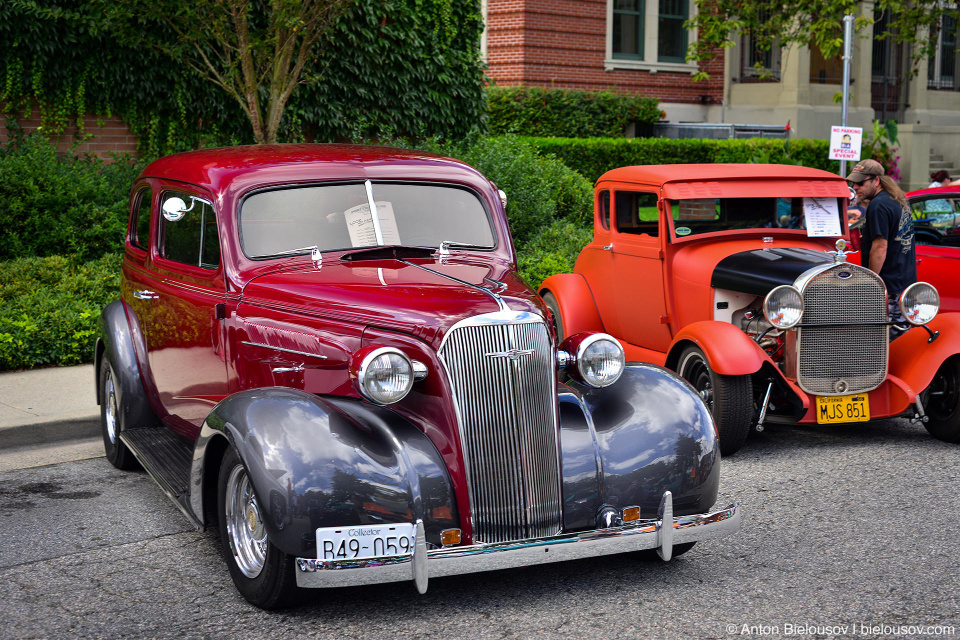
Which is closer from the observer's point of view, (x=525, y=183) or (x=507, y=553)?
(x=507, y=553)

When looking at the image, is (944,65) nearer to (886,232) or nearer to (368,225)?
(886,232)

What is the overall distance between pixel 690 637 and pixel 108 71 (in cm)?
1038

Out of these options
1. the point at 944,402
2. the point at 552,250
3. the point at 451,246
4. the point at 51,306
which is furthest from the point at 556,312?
the point at 51,306

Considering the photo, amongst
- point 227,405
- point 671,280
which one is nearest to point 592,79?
point 671,280

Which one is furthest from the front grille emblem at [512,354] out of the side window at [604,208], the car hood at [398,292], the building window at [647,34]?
the building window at [647,34]

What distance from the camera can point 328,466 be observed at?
12.6ft

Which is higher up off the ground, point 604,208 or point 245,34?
point 245,34

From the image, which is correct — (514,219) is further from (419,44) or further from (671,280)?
(671,280)

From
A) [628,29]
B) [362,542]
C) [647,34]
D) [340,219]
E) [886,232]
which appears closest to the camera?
[362,542]

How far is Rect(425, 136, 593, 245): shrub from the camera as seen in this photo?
521 inches

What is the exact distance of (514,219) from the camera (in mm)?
13164

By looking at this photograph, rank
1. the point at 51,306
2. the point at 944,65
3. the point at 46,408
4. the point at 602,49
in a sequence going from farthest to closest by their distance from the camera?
the point at 944,65, the point at 602,49, the point at 51,306, the point at 46,408

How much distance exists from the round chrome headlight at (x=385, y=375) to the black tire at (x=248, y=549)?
576 mm

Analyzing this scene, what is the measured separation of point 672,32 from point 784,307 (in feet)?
68.3
